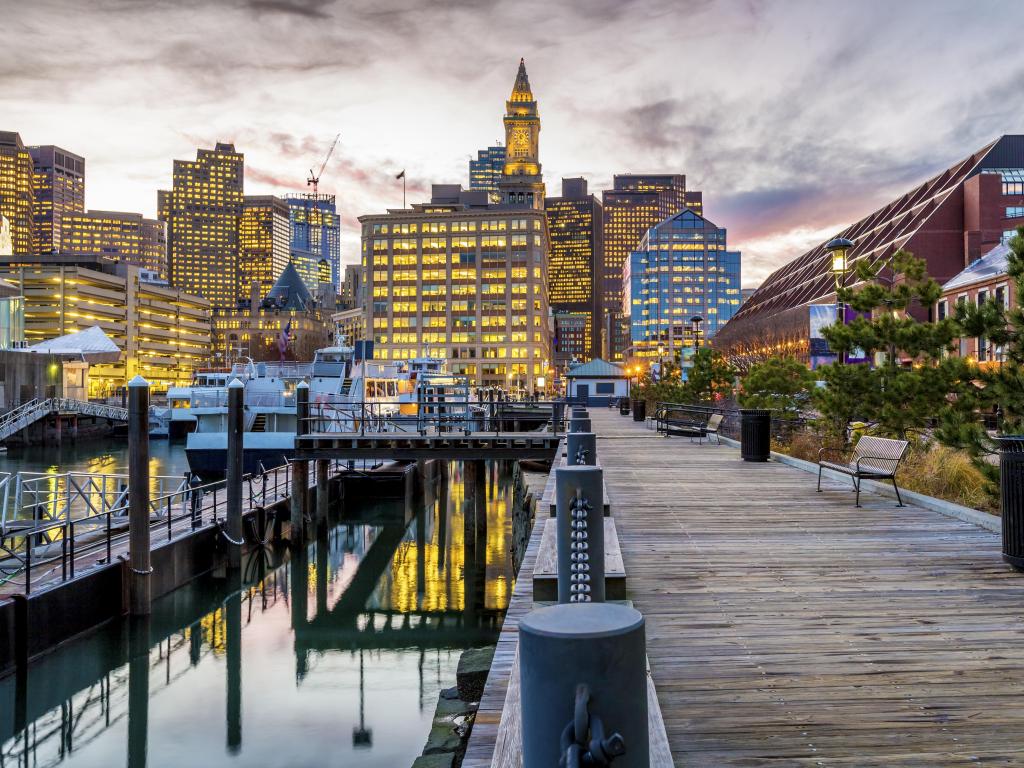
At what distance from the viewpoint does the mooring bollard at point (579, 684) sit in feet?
7.06

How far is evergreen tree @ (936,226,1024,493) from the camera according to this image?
10.7 meters

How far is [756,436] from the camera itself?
1941cm

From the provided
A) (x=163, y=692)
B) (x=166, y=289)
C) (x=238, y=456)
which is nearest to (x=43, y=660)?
(x=163, y=692)

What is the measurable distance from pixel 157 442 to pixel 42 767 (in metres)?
73.2

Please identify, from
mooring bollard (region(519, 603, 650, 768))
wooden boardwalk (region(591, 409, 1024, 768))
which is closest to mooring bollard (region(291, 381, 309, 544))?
wooden boardwalk (region(591, 409, 1024, 768))

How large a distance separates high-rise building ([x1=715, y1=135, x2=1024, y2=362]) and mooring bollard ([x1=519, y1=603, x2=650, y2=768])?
2678 inches

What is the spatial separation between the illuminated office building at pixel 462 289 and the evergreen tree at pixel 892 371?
13150 centimetres

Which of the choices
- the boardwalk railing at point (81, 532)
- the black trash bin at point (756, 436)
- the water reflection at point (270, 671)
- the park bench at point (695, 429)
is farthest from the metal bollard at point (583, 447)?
the park bench at point (695, 429)

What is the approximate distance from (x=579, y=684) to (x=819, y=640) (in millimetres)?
4579

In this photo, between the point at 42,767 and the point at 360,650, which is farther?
the point at 360,650

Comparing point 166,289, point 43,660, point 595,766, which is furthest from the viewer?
point 166,289

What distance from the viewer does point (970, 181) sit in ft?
243

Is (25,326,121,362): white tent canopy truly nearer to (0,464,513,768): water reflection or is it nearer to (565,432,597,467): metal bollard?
(0,464,513,768): water reflection

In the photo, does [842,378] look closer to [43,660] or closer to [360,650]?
[360,650]
